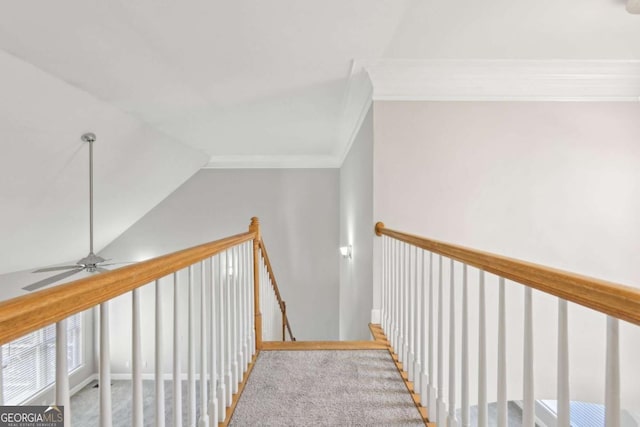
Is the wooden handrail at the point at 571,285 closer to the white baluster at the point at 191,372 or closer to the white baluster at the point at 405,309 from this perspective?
the white baluster at the point at 405,309

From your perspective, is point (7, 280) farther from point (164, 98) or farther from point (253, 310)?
point (253, 310)

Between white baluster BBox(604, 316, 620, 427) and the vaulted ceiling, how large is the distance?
1822 mm

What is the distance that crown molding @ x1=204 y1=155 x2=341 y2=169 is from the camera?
5.78 metres

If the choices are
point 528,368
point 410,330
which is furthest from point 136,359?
point 410,330

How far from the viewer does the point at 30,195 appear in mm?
3172

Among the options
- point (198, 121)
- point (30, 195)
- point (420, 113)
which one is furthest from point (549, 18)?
point (30, 195)

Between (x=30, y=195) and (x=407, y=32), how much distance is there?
12.2 ft

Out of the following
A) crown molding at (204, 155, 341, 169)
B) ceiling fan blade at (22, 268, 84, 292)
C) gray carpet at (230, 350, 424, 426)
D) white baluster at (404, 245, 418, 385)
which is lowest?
gray carpet at (230, 350, 424, 426)

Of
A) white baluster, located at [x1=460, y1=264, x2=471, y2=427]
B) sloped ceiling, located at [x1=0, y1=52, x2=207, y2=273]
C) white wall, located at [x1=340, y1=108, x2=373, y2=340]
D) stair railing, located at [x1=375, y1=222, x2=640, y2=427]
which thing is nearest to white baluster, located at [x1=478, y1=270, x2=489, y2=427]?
stair railing, located at [x1=375, y1=222, x2=640, y2=427]

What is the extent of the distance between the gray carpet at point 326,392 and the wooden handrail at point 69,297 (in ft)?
3.61

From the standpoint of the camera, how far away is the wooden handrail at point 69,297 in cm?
51

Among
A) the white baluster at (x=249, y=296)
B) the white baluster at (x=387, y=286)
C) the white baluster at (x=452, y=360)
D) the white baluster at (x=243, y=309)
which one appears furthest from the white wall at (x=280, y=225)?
the white baluster at (x=452, y=360)

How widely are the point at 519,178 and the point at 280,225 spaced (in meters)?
4.03

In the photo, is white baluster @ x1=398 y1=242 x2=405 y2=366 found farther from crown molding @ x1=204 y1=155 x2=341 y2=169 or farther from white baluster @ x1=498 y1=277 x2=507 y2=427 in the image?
crown molding @ x1=204 y1=155 x2=341 y2=169
